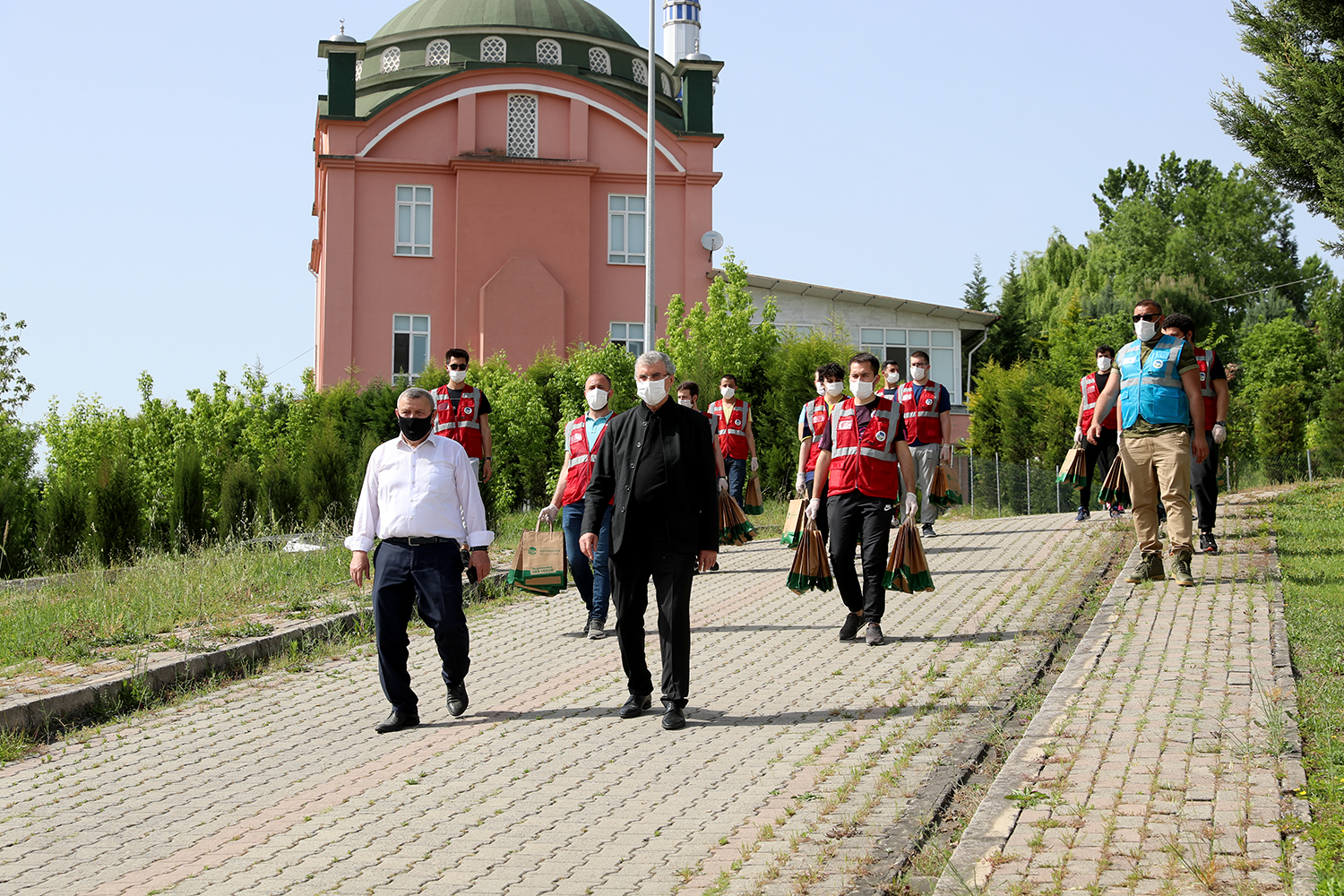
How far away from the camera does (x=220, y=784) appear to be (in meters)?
6.56

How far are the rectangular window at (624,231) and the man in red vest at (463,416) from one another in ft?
92.2

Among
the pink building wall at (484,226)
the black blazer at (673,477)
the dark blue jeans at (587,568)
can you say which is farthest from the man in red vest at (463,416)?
the pink building wall at (484,226)

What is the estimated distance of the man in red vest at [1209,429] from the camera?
11.9 meters

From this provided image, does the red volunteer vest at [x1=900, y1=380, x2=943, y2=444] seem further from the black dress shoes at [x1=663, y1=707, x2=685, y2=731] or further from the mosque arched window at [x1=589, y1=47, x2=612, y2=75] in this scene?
the mosque arched window at [x1=589, y1=47, x2=612, y2=75]

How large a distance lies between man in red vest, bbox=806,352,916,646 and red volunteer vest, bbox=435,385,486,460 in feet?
16.6

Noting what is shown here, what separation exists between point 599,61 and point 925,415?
32.8m

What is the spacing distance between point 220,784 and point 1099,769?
4100 mm

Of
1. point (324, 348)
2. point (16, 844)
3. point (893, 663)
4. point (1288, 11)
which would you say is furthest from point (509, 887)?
point (324, 348)

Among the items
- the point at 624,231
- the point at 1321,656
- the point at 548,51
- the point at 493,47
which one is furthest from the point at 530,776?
the point at 548,51

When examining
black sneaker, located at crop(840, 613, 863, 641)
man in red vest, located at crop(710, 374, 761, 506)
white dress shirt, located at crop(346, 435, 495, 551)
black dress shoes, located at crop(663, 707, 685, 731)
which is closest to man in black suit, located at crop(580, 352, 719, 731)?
black dress shoes, located at crop(663, 707, 685, 731)

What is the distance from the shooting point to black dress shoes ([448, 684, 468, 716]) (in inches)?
306

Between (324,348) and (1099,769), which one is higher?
(324,348)

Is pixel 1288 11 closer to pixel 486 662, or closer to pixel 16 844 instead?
pixel 486 662

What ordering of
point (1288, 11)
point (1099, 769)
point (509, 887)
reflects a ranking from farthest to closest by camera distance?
point (1288, 11), point (1099, 769), point (509, 887)
